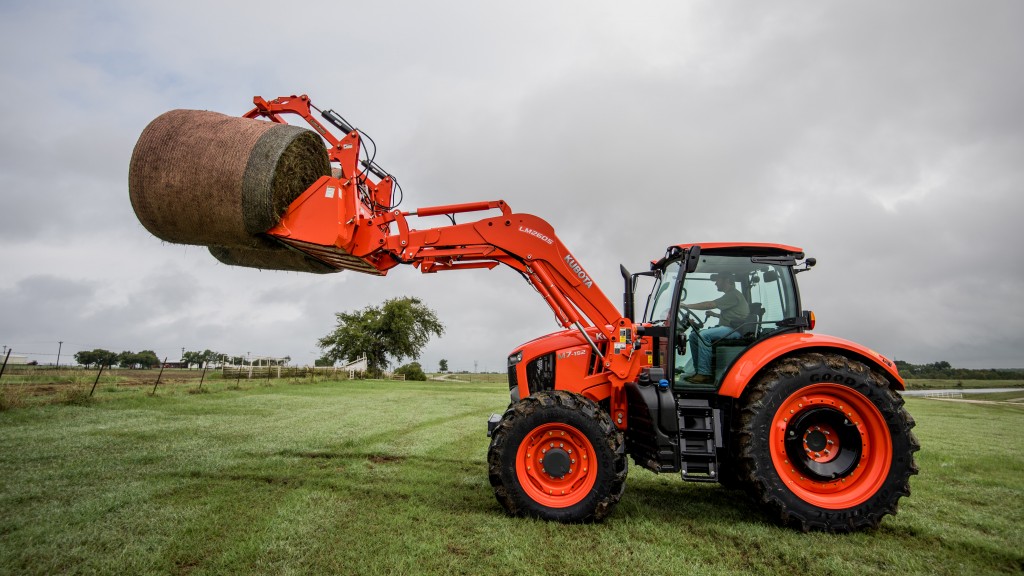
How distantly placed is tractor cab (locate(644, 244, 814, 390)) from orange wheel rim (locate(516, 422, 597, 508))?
120cm

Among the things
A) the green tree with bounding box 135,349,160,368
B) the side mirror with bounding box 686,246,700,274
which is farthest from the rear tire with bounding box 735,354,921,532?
the green tree with bounding box 135,349,160,368

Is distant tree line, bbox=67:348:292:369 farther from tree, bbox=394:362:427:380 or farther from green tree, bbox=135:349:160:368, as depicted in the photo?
tree, bbox=394:362:427:380

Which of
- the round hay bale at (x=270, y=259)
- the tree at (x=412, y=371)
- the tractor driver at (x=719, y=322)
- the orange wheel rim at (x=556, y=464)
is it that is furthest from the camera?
the tree at (x=412, y=371)

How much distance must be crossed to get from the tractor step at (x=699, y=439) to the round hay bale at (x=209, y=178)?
4.79 metres

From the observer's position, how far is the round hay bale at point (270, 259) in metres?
6.43

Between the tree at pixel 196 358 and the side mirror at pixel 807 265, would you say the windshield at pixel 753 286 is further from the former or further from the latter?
the tree at pixel 196 358

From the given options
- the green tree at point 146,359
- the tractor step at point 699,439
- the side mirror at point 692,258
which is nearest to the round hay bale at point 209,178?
the side mirror at point 692,258

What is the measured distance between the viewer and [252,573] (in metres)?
3.56

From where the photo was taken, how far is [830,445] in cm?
497

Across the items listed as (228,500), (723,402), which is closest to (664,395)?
(723,402)

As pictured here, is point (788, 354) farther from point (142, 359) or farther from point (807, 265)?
point (142, 359)

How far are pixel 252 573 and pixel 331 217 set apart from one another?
11.8 feet

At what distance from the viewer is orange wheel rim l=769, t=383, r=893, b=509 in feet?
15.9

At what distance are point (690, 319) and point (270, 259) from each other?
203 inches
